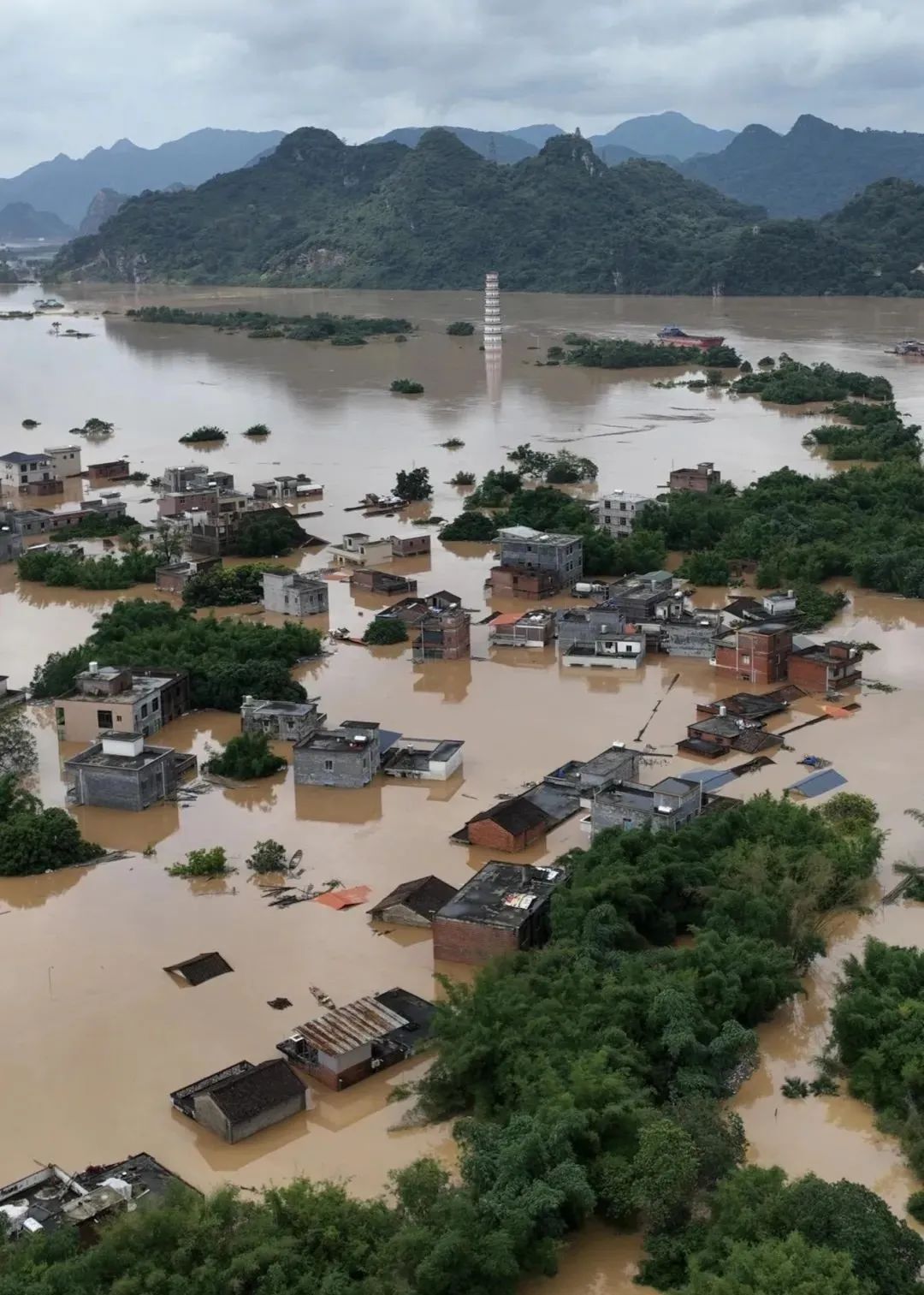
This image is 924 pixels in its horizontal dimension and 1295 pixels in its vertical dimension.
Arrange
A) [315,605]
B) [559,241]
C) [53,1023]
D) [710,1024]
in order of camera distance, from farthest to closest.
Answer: [559,241] → [315,605] → [53,1023] → [710,1024]

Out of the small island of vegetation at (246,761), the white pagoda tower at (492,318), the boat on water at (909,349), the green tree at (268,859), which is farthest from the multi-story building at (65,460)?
the boat on water at (909,349)

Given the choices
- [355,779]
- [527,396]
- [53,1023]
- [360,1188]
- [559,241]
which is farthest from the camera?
[559,241]

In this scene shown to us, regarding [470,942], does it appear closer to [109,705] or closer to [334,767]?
[334,767]

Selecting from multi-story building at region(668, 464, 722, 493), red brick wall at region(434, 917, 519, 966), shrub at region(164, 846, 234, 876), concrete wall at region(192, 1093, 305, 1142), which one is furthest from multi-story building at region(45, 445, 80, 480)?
concrete wall at region(192, 1093, 305, 1142)

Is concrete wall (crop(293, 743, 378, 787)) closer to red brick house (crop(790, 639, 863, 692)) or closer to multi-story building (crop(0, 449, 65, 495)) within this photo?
red brick house (crop(790, 639, 863, 692))

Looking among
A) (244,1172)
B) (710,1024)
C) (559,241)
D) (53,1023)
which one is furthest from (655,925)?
(559,241)

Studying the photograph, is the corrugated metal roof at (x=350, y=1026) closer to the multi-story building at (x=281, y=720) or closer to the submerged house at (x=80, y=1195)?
the submerged house at (x=80, y=1195)

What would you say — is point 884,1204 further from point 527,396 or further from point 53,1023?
point 527,396

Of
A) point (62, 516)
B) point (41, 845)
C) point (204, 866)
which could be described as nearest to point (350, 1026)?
point (204, 866)
